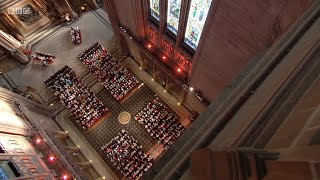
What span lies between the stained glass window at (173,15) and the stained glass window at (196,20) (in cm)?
64

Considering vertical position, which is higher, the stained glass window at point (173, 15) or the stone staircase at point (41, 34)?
the stone staircase at point (41, 34)

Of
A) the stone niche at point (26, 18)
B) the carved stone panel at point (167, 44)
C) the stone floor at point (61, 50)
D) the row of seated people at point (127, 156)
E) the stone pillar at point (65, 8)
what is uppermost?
the stone niche at point (26, 18)

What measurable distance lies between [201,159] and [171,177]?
79 cm

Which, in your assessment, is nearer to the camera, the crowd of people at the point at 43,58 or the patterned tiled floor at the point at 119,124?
the patterned tiled floor at the point at 119,124

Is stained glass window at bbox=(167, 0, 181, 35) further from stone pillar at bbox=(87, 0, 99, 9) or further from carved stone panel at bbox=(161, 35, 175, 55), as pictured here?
stone pillar at bbox=(87, 0, 99, 9)

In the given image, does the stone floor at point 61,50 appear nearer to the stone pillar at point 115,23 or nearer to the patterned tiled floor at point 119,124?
the stone pillar at point 115,23

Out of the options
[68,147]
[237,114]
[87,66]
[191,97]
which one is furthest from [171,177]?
[87,66]

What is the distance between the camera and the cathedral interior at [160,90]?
4145mm

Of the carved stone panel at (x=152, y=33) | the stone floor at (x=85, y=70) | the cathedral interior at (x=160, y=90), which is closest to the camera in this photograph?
the cathedral interior at (x=160, y=90)

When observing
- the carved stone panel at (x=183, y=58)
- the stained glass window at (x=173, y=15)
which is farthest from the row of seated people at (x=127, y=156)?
the stained glass window at (x=173, y=15)

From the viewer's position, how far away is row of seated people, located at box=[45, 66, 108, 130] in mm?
17047

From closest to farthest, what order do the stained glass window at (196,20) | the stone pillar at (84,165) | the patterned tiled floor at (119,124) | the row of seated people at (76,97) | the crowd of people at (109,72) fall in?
the stained glass window at (196,20) → the stone pillar at (84,165) → the patterned tiled floor at (119,124) → the row of seated people at (76,97) → the crowd of people at (109,72)

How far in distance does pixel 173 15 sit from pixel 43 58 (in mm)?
9965

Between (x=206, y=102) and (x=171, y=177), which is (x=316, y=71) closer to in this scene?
(x=171, y=177)
